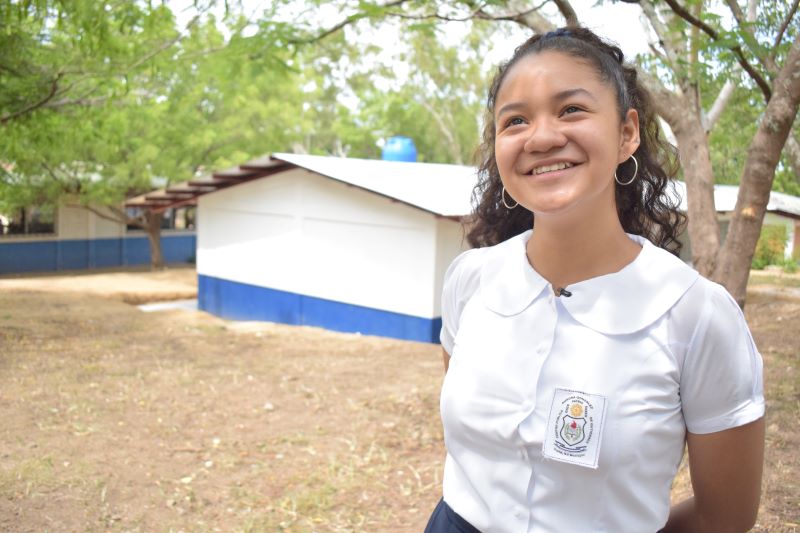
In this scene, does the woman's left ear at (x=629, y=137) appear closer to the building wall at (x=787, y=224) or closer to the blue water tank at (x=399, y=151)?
the blue water tank at (x=399, y=151)

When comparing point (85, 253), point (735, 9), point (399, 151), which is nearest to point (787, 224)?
point (399, 151)

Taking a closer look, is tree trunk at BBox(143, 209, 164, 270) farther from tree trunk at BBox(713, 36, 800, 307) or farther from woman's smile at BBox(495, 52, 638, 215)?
woman's smile at BBox(495, 52, 638, 215)

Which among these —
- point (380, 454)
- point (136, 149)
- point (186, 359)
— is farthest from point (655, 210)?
point (136, 149)

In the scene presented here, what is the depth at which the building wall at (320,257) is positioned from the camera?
13.9m

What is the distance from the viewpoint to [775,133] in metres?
4.70

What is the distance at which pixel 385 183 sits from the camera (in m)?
14.2

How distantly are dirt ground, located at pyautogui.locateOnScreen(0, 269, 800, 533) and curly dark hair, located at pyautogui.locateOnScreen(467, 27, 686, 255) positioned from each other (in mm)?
2767

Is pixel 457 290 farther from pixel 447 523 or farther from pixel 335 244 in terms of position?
pixel 335 244

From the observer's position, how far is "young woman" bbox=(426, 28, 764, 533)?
1433 millimetres

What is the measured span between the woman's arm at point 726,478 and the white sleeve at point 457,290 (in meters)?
0.60

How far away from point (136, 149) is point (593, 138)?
2147cm

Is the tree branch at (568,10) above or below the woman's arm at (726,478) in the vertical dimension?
above

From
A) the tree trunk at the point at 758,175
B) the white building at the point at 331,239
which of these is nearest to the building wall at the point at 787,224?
the white building at the point at 331,239

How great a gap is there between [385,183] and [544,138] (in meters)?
12.7
